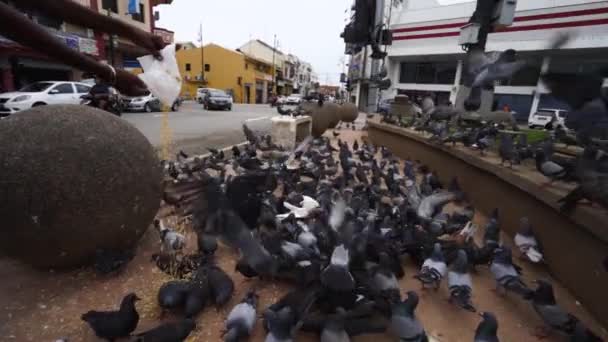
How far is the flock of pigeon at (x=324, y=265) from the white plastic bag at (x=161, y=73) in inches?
38.8

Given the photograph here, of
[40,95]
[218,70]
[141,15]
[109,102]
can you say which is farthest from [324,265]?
[218,70]

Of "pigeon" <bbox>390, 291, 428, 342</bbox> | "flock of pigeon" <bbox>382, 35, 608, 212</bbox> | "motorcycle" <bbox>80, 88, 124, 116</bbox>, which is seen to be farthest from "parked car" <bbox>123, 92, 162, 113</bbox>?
"pigeon" <bbox>390, 291, 428, 342</bbox>

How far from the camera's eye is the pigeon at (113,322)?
2.07 metres

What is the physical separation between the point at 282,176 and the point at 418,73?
3187 centimetres

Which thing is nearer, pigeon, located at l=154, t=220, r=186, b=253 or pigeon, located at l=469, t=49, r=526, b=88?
pigeon, located at l=154, t=220, r=186, b=253

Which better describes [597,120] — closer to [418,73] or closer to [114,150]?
[114,150]

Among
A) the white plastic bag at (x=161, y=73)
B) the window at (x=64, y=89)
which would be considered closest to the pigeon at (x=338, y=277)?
the white plastic bag at (x=161, y=73)

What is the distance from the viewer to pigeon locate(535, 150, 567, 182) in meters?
3.48

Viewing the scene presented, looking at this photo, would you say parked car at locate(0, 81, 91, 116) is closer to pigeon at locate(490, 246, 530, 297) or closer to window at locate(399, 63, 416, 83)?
pigeon at locate(490, 246, 530, 297)

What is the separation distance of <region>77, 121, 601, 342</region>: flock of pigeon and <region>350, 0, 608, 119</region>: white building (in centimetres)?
1130

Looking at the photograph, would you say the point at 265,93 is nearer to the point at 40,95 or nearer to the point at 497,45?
the point at 497,45

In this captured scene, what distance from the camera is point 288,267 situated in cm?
287

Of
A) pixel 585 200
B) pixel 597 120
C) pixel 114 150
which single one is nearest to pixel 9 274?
pixel 114 150

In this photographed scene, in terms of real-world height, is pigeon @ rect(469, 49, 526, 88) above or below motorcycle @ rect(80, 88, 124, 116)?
above
